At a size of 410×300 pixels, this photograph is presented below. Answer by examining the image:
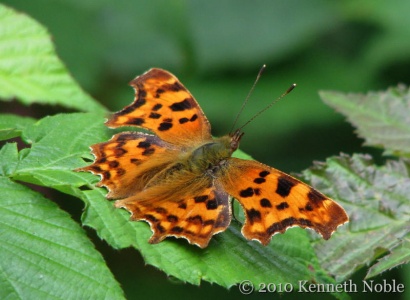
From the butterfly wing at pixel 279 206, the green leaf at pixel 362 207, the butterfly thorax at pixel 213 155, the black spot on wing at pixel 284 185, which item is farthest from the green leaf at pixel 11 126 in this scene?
the green leaf at pixel 362 207

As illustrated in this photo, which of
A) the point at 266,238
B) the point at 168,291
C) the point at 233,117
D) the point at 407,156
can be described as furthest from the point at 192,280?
the point at 233,117

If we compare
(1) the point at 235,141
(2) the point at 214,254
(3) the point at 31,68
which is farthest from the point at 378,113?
A: (3) the point at 31,68

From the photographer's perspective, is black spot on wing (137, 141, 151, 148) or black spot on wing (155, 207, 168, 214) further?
black spot on wing (137, 141, 151, 148)

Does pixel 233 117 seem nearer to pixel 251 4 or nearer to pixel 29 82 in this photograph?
pixel 251 4

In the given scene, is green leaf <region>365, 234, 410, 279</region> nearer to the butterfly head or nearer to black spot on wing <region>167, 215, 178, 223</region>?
black spot on wing <region>167, 215, 178, 223</region>

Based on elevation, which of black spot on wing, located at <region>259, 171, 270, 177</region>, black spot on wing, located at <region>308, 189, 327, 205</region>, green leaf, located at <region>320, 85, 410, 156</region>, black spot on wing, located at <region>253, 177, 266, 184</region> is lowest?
black spot on wing, located at <region>253, 177, 266, 184</region>

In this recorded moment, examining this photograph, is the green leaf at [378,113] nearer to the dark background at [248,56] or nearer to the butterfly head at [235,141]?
the butterfly head at [235,141]

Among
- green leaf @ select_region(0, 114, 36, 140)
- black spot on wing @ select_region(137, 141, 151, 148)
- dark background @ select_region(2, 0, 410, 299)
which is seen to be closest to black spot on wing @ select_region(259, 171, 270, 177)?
black spot on wing @ select_region(137, 141, 151, 148)
